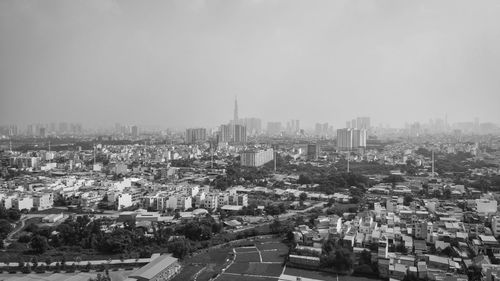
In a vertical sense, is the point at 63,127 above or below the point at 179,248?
above

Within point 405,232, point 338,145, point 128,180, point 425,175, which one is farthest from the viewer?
point 338,145

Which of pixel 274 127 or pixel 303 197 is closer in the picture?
pixel 303 197

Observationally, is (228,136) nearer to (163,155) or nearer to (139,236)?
(163,155)

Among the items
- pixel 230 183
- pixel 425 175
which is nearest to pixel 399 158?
pixel 425 175

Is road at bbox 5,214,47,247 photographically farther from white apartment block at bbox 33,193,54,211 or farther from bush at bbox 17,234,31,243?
white apartment block at bbox 33,193,54,211

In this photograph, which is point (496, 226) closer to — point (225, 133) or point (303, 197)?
point (303, 197)

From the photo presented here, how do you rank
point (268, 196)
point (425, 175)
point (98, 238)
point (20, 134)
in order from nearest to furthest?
point (98, 238) → point (268, 196) → point (425, 175) → point (20, 134)

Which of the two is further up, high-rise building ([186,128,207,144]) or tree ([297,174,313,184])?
high-rise building ([186,128,207,144])

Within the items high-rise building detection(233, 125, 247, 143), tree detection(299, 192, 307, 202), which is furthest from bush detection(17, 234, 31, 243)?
high-rise building detection(233, 125, 247, 143)

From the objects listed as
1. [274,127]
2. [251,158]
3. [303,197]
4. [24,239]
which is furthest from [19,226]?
[274,127]

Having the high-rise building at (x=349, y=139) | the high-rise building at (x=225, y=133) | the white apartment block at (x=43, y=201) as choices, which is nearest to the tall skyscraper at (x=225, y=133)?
the high-rise building at (x=225, y=133)

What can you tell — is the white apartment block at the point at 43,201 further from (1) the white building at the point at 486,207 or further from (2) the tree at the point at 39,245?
(1) the white building at the point at 486,207
